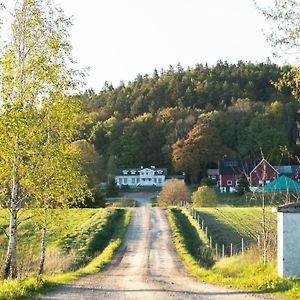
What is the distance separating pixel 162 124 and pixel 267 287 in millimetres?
97558

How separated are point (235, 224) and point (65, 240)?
1285 centimetres

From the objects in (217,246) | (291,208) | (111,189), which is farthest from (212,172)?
(291,208)

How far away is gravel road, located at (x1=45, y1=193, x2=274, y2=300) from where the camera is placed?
13305 mm

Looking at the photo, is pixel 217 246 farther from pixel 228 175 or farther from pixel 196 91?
pixel 196 91

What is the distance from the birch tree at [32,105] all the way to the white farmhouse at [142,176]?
8495 cm

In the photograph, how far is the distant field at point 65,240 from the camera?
23.6 metres

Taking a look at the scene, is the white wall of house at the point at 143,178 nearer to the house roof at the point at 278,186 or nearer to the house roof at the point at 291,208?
the house roof at the point at 278,186

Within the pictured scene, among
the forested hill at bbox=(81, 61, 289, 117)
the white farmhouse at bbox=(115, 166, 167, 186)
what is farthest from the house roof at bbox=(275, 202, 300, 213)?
the forested hill at bbox=(81, 61, 289, 117)

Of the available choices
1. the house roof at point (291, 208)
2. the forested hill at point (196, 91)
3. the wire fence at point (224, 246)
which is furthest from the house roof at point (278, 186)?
the forested hill at point (196, 91)

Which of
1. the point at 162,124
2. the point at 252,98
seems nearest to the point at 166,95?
the point at 252,98

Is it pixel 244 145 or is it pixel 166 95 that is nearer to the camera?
pixel 244 145

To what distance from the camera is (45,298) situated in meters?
12.4

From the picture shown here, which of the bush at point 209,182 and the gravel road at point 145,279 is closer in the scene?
the gravel road at point 145,279

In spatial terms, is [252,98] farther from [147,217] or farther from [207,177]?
[147,217]
